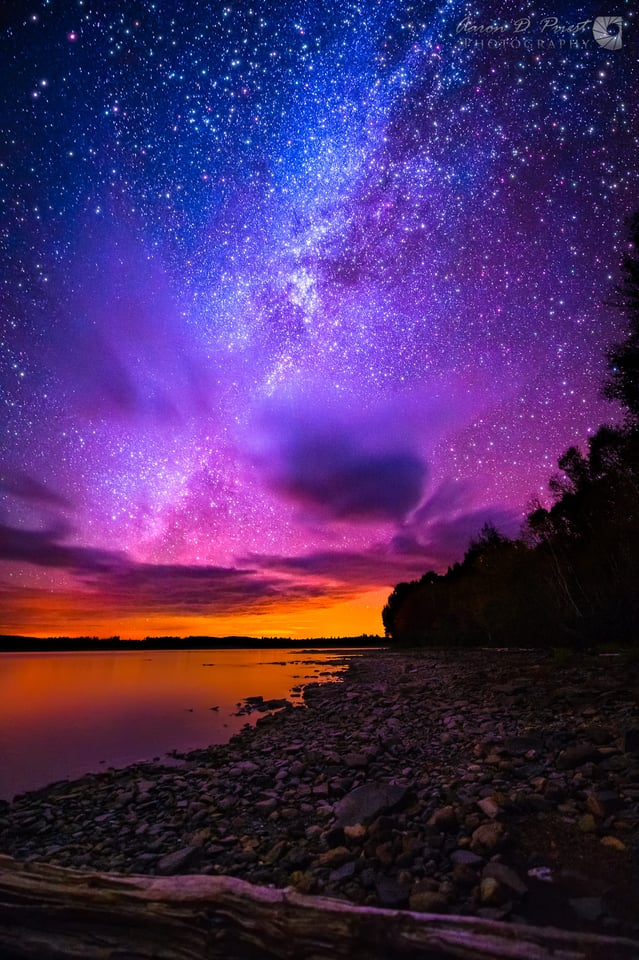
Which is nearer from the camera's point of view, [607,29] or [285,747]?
[285,747]

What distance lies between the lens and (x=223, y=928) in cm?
429

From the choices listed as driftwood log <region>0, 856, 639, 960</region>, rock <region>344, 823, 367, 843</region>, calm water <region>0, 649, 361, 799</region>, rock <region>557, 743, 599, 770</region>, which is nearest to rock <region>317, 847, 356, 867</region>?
rock <region>344, 823, 367, 843</region>

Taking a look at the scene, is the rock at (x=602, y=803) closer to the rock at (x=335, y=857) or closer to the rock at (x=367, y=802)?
the rock at (x=367, y=802)

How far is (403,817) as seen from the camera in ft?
21.5

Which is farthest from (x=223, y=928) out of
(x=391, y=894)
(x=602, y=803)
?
(x=602, y=803)

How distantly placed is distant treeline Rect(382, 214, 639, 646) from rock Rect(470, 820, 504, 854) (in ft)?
73.0

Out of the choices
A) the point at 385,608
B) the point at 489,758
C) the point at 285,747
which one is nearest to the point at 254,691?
the point at 285,747

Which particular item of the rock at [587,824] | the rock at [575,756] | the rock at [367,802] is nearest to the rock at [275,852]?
the rock at [367,802]

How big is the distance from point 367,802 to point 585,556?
40.7 m

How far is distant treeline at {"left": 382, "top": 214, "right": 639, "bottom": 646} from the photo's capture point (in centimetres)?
2489

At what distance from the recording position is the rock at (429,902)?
4449 mm

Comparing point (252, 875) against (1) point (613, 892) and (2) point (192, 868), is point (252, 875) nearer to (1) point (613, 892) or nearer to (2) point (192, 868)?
(2) point (192, 868)

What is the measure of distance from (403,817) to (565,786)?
252cm

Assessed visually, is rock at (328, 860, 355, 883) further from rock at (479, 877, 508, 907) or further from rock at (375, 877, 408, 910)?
rock at (479, 877, 508, 907)
